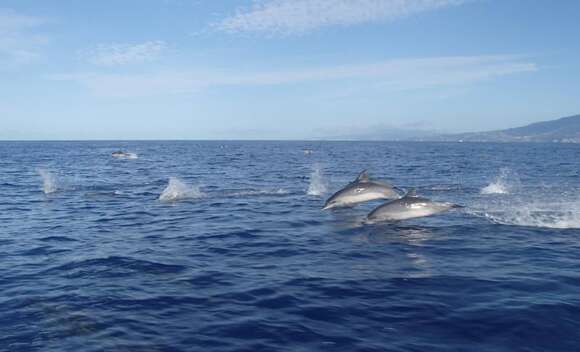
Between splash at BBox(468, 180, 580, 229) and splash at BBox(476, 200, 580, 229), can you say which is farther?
splash at BBox(468, 180, 580, 229)

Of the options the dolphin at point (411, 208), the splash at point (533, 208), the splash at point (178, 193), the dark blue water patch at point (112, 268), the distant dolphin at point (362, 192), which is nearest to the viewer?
the dark blue water patch at point (112, 268)

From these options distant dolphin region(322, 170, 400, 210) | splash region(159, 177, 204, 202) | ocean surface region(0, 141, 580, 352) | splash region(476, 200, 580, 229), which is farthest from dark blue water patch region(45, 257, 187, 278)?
splash region(159, 177, 204, 202)

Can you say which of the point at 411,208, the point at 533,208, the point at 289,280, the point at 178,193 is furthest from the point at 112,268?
the point at 533,208

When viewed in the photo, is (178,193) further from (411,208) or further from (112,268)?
(112,268)

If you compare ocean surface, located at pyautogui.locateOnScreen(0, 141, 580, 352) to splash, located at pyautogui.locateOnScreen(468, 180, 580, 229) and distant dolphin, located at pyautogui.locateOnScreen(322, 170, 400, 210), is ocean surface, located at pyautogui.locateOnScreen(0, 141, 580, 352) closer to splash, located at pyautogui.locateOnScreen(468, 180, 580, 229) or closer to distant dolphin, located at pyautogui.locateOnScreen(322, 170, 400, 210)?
splash, located at pyautogui.locateOnScreen(468, 180, 580, 229)

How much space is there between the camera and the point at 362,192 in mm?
23109

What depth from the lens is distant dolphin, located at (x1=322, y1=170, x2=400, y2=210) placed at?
23.1 metres

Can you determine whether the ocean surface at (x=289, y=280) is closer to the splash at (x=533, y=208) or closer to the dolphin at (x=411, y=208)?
the splash at (x=533, y=208)

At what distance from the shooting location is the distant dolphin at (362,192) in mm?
23141

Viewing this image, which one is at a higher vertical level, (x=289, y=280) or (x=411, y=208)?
(x=411, y=208)

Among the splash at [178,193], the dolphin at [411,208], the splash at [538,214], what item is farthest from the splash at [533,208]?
the splash at [178,193]

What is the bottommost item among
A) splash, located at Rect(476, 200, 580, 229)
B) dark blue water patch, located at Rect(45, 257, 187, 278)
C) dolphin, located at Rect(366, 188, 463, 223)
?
dark blue water patch, located at Rect(45, 257, 187, 278)

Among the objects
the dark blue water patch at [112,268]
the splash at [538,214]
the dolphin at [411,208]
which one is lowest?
the dark blue water patch at [112,268]

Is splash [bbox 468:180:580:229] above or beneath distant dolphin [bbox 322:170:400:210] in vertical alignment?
beneath
